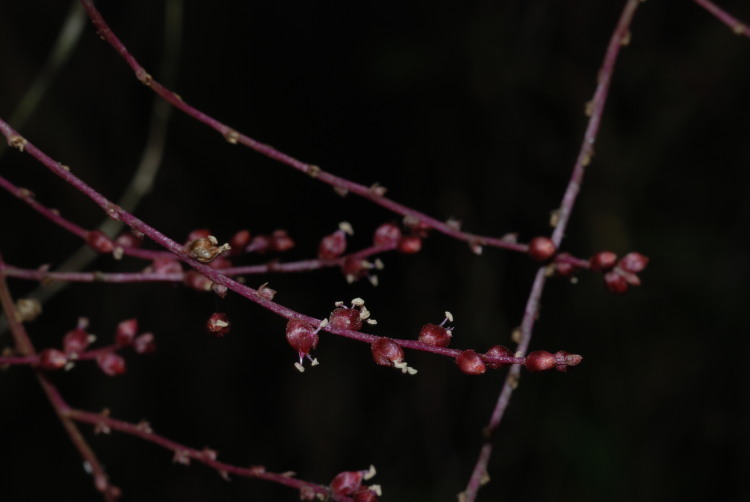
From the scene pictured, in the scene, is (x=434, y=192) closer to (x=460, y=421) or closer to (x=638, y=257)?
(x=460, y=421)

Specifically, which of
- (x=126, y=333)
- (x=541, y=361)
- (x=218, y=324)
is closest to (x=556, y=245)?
(x=541, y=361)

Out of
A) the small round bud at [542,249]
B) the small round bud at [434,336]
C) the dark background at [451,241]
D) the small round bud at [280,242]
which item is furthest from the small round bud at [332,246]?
the dark background at [451,241]

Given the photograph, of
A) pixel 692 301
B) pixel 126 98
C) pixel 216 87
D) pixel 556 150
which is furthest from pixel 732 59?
pixel 126 98

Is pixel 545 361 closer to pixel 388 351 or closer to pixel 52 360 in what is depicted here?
pixel 388 351

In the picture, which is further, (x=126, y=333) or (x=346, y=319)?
(x=126, y=333)

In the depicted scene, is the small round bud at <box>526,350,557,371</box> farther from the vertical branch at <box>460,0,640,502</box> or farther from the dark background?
the dark background

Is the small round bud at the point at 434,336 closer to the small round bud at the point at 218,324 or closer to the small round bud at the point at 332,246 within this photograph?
the small round bud at the point at 218,324
